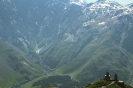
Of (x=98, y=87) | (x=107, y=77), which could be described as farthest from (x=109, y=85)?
(x=107, y=77)

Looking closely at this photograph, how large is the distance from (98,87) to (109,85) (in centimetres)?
622

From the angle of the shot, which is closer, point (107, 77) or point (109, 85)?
point (109, 85)

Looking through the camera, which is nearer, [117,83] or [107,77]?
[117,83]

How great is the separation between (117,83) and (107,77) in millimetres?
14471

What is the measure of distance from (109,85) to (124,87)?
1121 centimetres

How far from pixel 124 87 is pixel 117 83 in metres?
4.65

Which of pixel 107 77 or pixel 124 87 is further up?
pixel 107 77

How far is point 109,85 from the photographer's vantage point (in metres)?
130

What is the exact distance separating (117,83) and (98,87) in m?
12.9

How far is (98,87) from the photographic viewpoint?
13038 centimetres

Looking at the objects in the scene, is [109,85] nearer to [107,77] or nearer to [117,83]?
[117,83]

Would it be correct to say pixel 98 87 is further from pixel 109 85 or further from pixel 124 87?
pixel 124 87

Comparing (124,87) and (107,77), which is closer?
(124,87)

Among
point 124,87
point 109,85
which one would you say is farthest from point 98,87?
point 124,87
